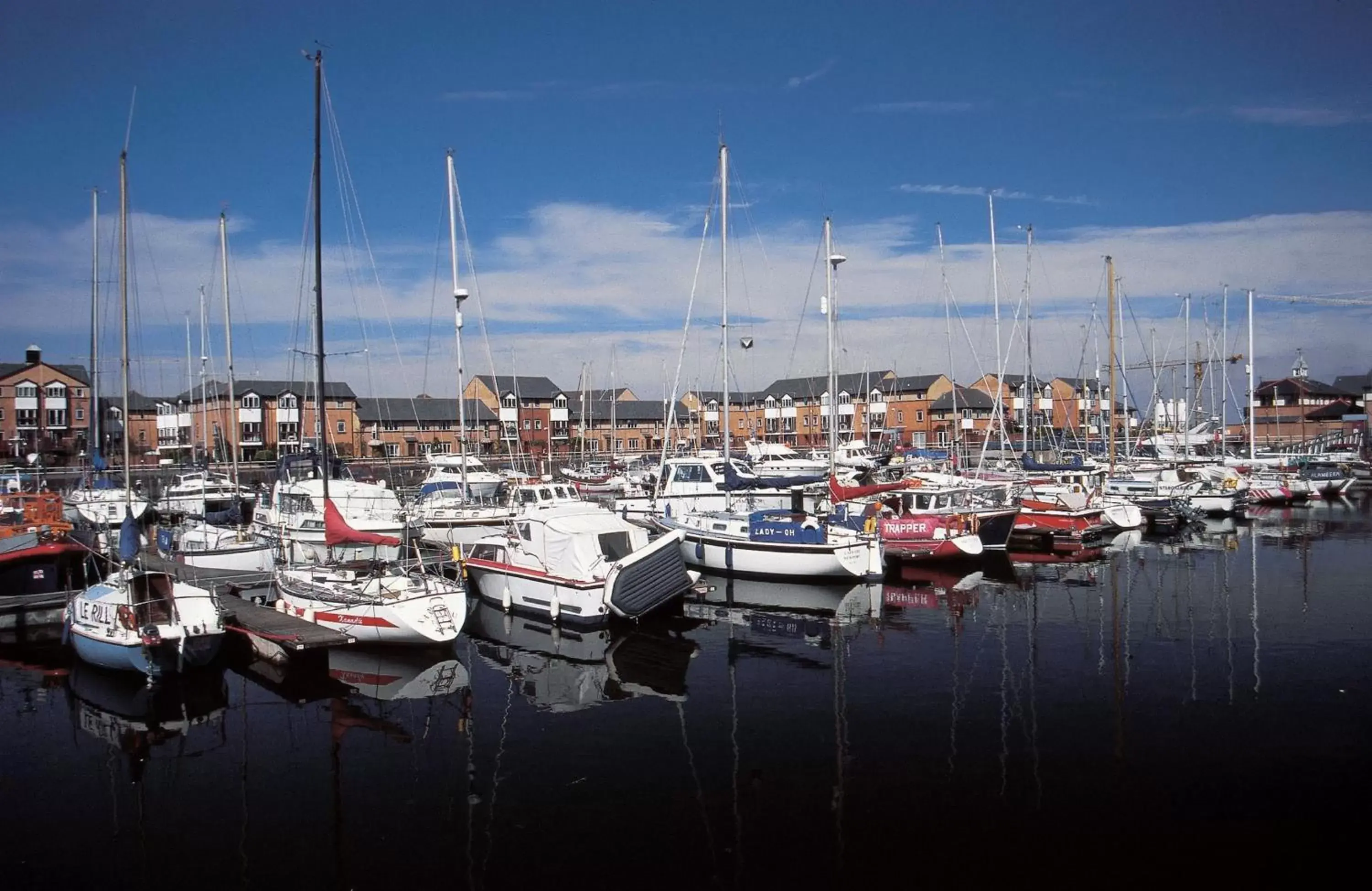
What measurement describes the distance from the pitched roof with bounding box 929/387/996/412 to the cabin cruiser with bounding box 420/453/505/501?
225ft

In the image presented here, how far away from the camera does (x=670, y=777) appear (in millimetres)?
13055

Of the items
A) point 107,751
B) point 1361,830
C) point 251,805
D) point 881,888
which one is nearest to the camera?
point 881,888

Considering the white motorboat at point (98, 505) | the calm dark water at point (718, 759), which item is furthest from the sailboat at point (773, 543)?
the white motorboat at point (98, 505)

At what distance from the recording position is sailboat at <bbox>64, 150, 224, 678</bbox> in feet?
58.1

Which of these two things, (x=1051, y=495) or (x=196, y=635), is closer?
(x=196, y=635)

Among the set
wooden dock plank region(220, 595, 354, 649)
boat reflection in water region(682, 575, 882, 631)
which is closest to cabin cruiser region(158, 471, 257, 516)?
wooden dock plank region(220, 595, 354, 649)

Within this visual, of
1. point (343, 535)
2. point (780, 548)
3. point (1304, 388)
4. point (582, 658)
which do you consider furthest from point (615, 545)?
point (1304, 388)

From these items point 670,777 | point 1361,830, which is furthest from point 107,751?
point 1361,830

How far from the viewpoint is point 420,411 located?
103 metres

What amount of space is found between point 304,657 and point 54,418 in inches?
3503

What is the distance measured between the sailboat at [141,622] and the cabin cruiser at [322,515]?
889 centimetres

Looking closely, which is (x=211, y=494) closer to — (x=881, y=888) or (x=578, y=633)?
(x=578, y=633)

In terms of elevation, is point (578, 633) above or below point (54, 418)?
below

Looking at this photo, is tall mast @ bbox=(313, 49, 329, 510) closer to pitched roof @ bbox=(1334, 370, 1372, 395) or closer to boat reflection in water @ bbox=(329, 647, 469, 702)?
boat reflection in water @ bbox=(329, 647, 469, 702)
